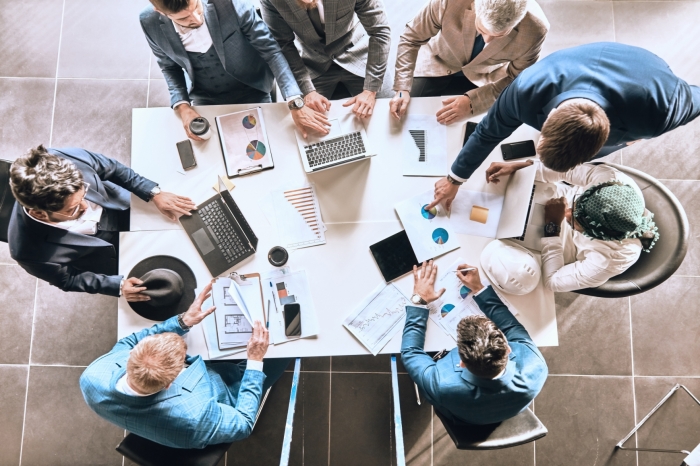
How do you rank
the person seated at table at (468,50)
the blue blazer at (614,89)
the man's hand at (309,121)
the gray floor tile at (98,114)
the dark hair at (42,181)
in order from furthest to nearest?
the gray floor tile at (98,114) < the man's hand at (309,121) < the person seated at table at (468,50) < the dark hair at (42,181) < the blue blazer at (614,89)

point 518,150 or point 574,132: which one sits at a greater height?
point 574,132

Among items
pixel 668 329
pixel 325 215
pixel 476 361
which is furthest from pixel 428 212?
pixel 668 329

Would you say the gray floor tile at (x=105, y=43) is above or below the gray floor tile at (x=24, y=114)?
above

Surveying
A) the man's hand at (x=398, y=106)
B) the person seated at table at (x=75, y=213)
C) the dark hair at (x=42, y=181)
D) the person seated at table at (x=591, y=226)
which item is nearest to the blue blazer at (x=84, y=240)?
the person seated at table at (x=75, y=213)

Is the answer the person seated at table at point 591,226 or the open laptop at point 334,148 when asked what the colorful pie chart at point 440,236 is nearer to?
the person seated at table at point 591,226

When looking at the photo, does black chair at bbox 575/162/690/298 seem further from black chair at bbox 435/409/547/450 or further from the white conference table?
black chair at bbox 435/409/547/450

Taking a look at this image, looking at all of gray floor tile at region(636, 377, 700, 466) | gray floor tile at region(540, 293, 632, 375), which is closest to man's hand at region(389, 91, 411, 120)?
gray floor tile at region(540, 293, 632, 375)

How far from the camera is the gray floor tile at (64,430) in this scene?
267 centimetres

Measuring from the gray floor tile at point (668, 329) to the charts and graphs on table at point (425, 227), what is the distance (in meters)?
1.51

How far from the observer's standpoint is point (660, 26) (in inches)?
113

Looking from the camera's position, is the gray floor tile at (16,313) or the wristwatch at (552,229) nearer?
the wristwatch at (552,229)

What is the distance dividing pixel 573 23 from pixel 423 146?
1.64m

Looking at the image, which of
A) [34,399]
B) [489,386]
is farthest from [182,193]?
[34,399]

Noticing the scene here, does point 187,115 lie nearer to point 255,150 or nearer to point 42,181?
point 255,150
